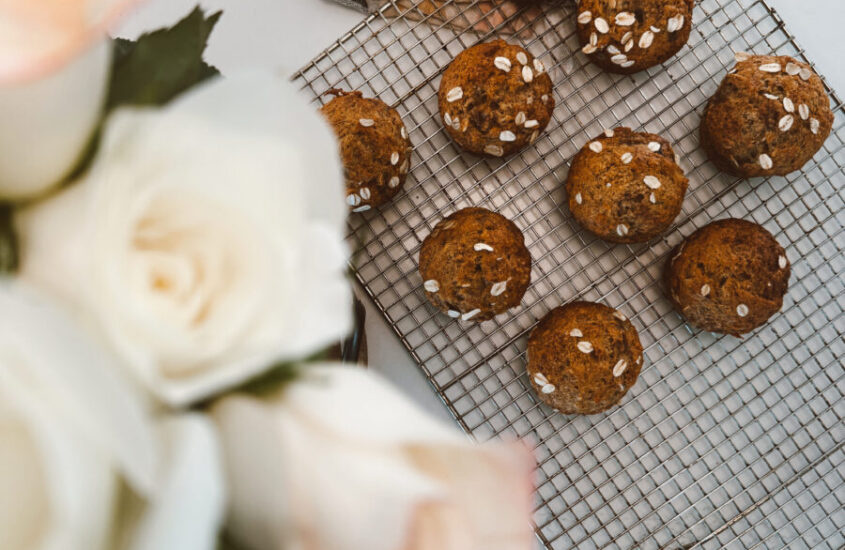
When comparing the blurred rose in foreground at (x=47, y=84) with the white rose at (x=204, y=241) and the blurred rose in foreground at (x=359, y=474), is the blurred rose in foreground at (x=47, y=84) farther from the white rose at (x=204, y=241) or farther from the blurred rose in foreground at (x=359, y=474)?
the blurred rose in foreground at (x=359, y=474)

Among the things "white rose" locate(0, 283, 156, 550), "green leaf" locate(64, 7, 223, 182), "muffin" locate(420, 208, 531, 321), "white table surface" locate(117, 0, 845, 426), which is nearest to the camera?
"white rose" locate(0, 283, 156, 550)

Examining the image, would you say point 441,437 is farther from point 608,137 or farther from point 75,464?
point 608,137

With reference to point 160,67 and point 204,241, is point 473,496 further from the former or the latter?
point 160,67

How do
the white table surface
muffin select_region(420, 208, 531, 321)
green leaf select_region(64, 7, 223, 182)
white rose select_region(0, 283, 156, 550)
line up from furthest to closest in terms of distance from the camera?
the white table surface → muffin select_region(420, 208, 531, 321) → green leaf select_region(64, 7, 223, 182) → white rose select_region(0, 283, 156, 550)

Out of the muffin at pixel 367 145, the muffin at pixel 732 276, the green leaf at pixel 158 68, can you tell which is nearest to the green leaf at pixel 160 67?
the green leaf at pixel 158 68

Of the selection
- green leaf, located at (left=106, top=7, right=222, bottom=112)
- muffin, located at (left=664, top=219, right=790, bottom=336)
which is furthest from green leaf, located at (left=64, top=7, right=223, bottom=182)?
muffin, located at (left=664, top=219, right=790, bottom=336)

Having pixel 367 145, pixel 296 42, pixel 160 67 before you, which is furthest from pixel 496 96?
pixel 160 67

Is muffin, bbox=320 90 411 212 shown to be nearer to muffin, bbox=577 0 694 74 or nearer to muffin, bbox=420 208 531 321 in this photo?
muffin, bbox=420 208 531 321
